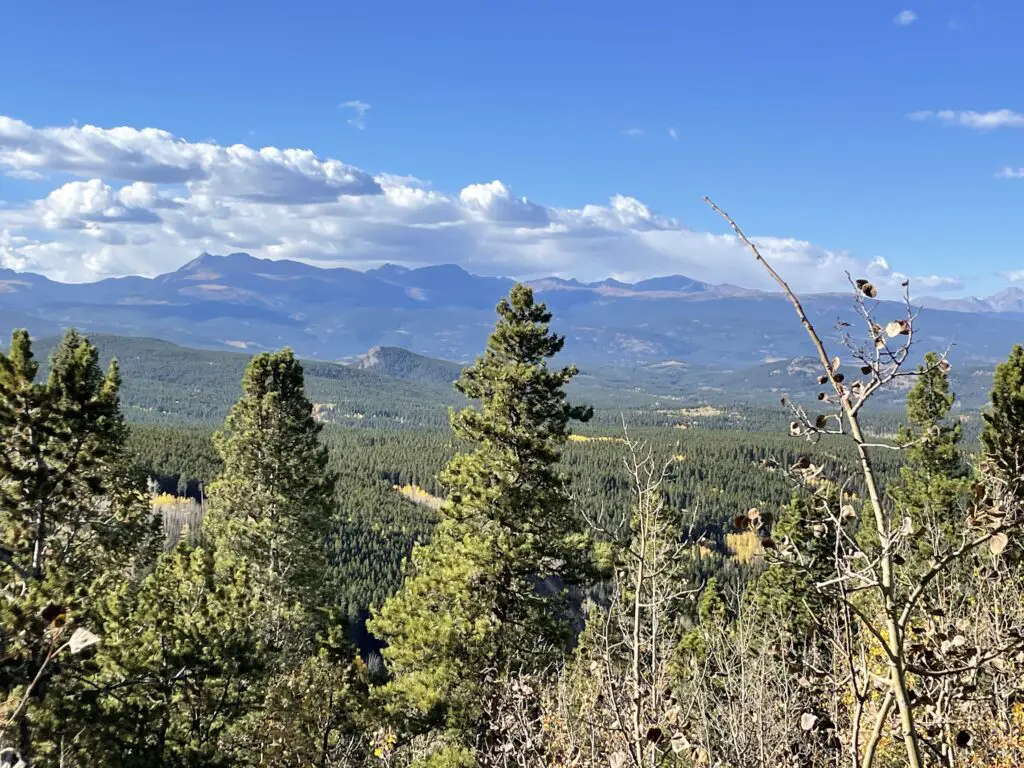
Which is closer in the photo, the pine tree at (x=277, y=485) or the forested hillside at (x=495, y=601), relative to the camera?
the forested hillside at (x=495, y=601)

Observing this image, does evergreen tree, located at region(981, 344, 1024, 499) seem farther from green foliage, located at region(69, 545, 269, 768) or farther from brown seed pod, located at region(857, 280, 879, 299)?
brown seed pod, located at region(857, 280, 879, 299)

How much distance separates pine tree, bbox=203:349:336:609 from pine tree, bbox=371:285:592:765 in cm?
829

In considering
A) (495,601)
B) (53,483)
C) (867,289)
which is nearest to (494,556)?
(495,601)

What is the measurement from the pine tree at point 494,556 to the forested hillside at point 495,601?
7 cm

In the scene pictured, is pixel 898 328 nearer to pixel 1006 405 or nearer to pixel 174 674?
pixel 174 674

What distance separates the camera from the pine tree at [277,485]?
26625mm

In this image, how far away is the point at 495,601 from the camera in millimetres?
18078

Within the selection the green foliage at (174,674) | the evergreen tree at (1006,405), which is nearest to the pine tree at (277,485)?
the green foliage at (174,674)

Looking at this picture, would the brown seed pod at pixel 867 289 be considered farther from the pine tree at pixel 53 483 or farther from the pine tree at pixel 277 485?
the pine tree at pixel 277 485

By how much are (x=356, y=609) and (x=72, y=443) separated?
58560 mm

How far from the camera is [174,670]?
14.0 metres

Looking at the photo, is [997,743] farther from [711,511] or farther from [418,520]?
[711,511]

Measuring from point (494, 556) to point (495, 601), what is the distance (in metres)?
1.10

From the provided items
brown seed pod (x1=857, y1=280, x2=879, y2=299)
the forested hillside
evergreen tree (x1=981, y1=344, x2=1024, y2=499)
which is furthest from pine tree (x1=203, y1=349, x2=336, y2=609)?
brown seed pod (x1=857, y1=280, x2=879, y2=299)
